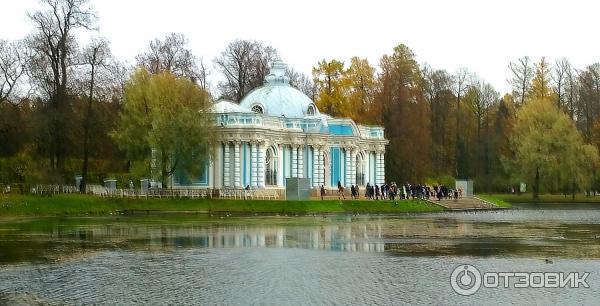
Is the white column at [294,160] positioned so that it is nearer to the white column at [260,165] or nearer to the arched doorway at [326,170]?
the arched doorway at [326,170]

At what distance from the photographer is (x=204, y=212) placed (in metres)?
61.4

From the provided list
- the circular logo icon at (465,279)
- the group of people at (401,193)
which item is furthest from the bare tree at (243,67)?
the circular logo icon at (465,279)

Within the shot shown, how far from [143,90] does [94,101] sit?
6.21 metres

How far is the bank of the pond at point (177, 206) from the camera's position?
55141mm

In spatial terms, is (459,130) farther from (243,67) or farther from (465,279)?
(465,279)

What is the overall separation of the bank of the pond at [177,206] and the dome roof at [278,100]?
51.7 ft

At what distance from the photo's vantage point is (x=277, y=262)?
27922mm

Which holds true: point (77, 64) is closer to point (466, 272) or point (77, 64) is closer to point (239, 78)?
point (239, 78)

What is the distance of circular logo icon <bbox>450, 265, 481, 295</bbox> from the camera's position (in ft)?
72.4

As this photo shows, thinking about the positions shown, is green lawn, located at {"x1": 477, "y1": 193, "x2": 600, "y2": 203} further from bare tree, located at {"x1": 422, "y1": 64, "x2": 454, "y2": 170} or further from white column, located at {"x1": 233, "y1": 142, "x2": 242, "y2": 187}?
white column, located at {"x1": 233, "y1": 142, "x2": 242, "y2": 187}

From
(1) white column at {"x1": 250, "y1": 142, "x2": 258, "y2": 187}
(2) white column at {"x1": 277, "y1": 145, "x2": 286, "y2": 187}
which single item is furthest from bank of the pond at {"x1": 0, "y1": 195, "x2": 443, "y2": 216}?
(2) white column at {"x1": 277, "y1": 145, "x2": 286, "y2": 187}

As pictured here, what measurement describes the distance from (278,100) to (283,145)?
6.15 m

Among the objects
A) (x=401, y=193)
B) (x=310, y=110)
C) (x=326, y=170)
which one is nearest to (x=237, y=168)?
(x=326, y=170)

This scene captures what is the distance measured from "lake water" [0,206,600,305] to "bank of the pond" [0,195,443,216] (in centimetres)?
899
